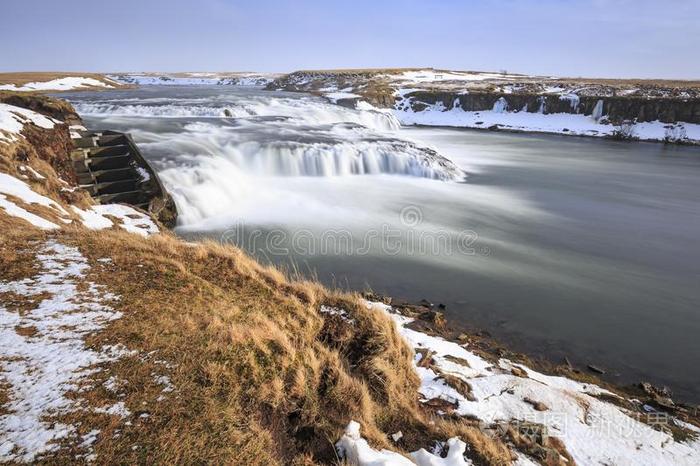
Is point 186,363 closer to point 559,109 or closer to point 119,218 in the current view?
point 119,218

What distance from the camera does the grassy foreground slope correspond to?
3.04 meters

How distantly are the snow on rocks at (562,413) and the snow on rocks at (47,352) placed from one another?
3.88 meters

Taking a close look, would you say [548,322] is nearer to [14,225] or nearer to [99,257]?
[99,257]

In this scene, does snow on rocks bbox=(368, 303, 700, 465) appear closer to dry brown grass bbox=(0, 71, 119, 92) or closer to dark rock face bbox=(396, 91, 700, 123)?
dark rock face bbox=(396, 91, 700, 123)

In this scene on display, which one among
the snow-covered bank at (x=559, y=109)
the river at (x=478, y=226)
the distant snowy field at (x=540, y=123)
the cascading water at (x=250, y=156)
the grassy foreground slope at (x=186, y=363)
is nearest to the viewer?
the grassy foreground slope at (x=186, y=363)

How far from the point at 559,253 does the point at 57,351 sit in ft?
46.1

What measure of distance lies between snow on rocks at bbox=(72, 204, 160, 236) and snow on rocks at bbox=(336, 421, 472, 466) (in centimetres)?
824

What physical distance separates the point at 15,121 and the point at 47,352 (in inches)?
505

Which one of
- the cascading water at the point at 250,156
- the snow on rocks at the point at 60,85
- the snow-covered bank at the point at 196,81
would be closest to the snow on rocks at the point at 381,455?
the cascading water at the point at 250,156

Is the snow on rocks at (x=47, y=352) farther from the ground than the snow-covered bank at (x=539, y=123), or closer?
farther from the ground

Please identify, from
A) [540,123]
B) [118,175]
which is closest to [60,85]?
[118,175]

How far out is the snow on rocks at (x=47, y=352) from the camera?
2.87 m

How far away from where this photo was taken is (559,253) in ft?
44.8

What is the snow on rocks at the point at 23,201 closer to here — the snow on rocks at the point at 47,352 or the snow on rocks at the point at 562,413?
the snow on rocks at the point at 47,352
